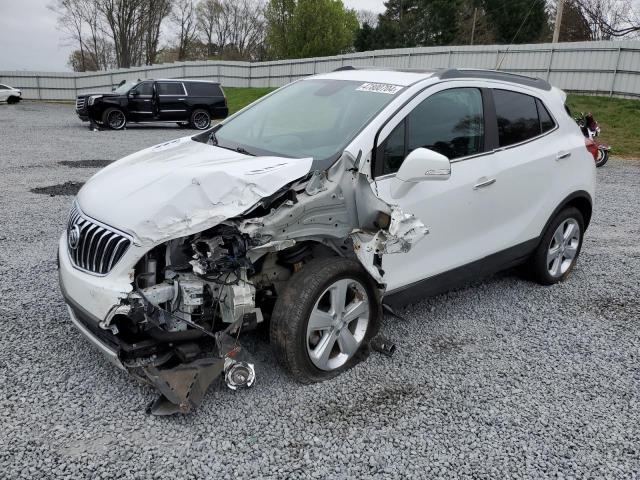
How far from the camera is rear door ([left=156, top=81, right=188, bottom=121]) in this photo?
18969 millimetres

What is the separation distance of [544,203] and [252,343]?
265 cm

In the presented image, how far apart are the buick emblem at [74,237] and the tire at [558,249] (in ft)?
11.9

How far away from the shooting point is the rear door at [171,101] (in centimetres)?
1897

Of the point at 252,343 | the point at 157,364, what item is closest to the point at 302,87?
the point at 252,343

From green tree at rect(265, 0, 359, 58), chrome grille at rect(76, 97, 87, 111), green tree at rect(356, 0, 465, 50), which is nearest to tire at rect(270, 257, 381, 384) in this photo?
chrome grille at rect(76, 97, 87, 111)

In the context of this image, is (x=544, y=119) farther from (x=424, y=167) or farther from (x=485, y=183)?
(x=424, y=167)

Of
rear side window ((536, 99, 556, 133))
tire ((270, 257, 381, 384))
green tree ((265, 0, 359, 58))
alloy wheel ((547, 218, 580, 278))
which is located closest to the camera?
tire ((270, 257, 381, 384))

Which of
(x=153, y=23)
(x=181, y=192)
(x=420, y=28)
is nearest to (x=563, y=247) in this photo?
(x=181, y=192)

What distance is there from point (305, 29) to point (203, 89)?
25.6m

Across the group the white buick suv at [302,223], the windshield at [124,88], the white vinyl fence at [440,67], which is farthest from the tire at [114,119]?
the white buick suv at [302,223]

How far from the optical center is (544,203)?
4.48 meters

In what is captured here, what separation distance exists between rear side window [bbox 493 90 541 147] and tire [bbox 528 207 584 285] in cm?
84

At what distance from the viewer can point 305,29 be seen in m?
42.7

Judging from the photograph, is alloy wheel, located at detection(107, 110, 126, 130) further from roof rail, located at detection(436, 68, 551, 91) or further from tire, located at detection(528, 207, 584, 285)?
tire, located at detection(528, 207, 584, 285)
